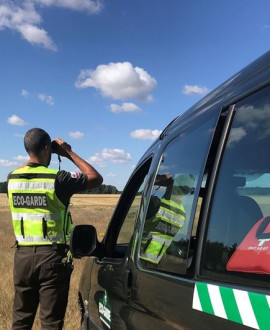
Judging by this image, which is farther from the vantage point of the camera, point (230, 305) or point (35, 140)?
point (35, 140)

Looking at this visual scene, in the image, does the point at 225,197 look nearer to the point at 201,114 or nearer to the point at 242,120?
the point at 242,120

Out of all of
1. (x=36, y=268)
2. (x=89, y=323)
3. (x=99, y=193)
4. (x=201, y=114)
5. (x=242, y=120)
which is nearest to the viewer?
(x=242, y=120)

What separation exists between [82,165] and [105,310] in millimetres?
1422

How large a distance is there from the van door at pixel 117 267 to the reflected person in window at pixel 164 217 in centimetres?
16

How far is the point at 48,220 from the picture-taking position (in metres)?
3.88

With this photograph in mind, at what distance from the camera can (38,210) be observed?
3.88 meters

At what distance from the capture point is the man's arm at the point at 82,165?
3945 mm

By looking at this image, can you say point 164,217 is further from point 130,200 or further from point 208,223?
point 130,200

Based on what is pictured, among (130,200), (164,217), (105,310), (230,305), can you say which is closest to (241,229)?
(230,305)

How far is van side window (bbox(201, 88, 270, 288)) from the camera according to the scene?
59.1 inches

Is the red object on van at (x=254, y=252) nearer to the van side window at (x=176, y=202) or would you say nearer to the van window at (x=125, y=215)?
the van side window at (x=176, y=202)

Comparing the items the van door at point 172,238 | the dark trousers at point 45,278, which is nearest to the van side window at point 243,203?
the van door at point 172,238

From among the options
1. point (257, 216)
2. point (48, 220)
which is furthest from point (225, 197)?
point (48, 220)

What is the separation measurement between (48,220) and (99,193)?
6915 cm
